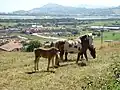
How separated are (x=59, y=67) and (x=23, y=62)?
3.39m

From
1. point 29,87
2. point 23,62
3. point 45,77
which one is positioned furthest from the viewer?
point 23,62

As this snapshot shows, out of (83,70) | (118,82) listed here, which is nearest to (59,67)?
(83,70)

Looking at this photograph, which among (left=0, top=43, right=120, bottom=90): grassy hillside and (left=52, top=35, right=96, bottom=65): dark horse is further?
(left=52, top=35, right=96, bottom=65): dark horse

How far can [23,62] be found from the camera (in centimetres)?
2023

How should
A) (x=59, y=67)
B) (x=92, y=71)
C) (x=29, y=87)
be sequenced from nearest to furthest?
(x=29, y=87), (x=92, y=71), (x=59, y=67)

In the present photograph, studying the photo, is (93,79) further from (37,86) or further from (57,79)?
(37,86)

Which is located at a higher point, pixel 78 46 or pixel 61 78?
pixel 78 46

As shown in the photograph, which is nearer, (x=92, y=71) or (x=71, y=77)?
(x=71, y=77)

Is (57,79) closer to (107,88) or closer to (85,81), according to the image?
(85,81)

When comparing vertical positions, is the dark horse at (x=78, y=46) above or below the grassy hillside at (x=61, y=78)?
above

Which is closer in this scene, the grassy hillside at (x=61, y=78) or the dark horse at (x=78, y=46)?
the grassy hillside at (x=61, y=78)

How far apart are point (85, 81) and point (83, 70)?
106 inches

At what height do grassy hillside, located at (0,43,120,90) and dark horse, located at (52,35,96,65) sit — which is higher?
dark horse, located at (52,35,96,65)

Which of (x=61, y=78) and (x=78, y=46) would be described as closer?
(x=61, y=78)
